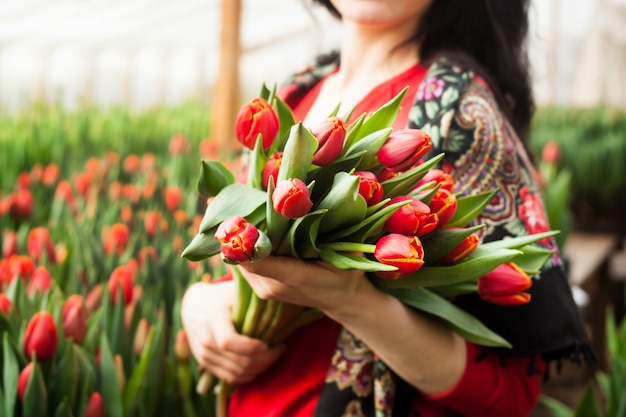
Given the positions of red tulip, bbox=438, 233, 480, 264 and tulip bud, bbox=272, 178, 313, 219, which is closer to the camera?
tulip bud, bbox=272, 178, 313, 219

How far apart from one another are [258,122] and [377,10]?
35 centimetres

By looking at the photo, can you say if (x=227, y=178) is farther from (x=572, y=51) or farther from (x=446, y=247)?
(x=572, y=51)

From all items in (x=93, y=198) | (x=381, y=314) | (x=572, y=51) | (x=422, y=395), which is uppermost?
(x=381, y=314)

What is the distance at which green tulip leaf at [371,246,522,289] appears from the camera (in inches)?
30.4

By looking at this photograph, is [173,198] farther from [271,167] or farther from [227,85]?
[271,167]

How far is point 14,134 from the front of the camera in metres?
2.48

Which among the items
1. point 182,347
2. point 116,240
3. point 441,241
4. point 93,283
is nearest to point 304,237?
point 441,241

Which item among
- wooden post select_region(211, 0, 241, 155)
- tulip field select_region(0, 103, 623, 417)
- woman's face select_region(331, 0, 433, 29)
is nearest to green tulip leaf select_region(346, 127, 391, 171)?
woman's face select_region(331, 0, 433, 29)

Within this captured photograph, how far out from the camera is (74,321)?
107cm

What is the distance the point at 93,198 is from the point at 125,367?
0.83 meters

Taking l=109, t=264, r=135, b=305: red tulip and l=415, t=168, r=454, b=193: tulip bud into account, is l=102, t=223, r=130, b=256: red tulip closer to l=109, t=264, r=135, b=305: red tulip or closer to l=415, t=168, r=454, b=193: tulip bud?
l=109, t=264, r=135, b=305: red tulip

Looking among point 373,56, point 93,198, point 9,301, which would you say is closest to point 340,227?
point 373,56

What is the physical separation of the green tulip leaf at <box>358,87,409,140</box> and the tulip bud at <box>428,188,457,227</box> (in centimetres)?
8

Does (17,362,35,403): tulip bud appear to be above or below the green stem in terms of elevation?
below
